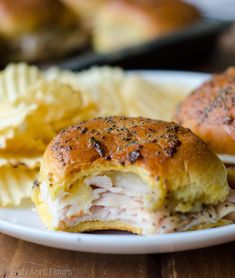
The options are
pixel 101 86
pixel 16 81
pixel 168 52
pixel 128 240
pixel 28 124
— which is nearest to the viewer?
pixel 128 240

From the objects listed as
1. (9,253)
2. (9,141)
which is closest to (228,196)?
(9,253)

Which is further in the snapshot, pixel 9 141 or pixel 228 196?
pixel 9 141

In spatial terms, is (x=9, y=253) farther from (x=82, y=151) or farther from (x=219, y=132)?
(x=219, y=132)

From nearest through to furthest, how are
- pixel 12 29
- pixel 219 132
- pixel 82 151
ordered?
pixel 82 151 → pixel 219 132 → pixel 12 29

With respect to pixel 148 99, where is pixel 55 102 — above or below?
above

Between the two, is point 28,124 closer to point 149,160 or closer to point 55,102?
point 55,102

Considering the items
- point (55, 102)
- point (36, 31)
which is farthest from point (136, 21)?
point (55, 102)
